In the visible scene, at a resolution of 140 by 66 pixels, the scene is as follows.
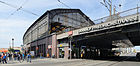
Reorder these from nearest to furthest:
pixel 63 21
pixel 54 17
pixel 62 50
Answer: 1. pixel 62 50
2. pixel 54 17
3. pixel 63 21

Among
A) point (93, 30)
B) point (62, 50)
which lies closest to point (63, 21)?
point (62, 50)

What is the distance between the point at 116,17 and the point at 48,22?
2414 cm

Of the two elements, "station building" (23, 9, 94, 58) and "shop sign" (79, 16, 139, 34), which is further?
"station building" (23, 9, 94, 58)

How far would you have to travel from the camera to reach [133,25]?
20641mm

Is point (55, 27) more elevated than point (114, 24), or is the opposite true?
point (55, 27)

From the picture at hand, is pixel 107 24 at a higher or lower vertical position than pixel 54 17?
lower

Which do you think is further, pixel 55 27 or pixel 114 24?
pixel 55 27

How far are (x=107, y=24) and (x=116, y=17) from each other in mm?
1866

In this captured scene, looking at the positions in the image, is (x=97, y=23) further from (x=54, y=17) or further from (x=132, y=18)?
(x=54, y=17)

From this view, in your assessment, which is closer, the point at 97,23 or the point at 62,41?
the point at 97,23

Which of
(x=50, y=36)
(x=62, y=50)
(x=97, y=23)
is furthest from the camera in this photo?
(x=50, y=36)

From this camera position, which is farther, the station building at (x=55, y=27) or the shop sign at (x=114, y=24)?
the station building at (x=55, y=27)

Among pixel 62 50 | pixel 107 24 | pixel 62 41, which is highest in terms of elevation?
pixel 107 24

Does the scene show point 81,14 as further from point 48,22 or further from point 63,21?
point 48,22
